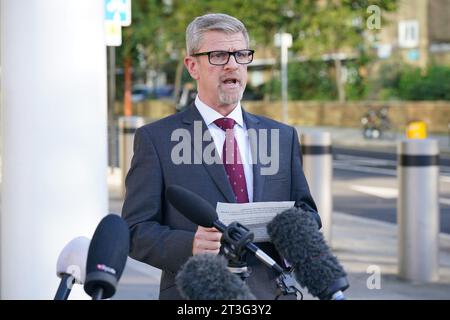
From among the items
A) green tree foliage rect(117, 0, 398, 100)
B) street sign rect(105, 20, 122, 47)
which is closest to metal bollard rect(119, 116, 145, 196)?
street sign rect(105, 20, 122, 47)

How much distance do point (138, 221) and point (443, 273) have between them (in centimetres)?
649

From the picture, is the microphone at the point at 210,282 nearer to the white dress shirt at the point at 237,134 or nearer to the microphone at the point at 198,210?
the microphone at the point at 198,210

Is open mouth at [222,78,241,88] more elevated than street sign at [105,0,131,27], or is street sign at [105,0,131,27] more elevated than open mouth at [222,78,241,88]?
street sign at [105,0,131,27]

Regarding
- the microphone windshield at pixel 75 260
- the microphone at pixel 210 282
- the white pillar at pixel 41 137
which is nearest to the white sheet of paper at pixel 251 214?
the microphone windshield at pixel 75 260

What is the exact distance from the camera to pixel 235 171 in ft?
11.1

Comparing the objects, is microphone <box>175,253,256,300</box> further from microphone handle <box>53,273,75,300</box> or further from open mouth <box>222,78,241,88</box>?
open mouth <box>222,78,241,88</box>

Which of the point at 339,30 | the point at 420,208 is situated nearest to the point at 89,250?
the point at 420,208

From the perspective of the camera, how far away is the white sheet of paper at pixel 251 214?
10.4 ft

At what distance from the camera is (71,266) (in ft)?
8.14

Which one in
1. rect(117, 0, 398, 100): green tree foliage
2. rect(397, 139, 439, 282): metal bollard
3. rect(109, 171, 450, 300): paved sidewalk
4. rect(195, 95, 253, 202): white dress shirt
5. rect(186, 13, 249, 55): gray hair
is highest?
rect(117, 0, 398, 100): green tree foliage

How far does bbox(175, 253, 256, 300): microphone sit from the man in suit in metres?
0.89

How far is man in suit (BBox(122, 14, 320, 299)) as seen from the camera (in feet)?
10.9

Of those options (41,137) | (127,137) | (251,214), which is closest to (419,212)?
(41,137)

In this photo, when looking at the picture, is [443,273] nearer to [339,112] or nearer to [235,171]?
[235,171]
